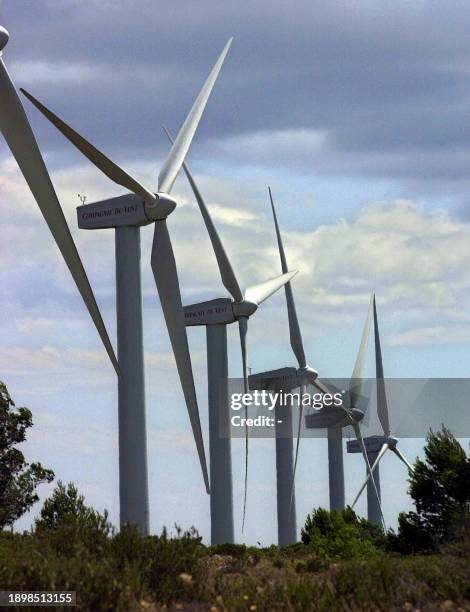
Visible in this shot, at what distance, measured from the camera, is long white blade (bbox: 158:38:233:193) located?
6444cm

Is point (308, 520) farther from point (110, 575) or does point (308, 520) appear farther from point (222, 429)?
point (110, 575)

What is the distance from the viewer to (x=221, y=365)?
88562 mm

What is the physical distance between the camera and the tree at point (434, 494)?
217 feet

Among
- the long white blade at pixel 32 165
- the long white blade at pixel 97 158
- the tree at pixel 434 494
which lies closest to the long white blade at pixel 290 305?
the tree at pixel 434 494

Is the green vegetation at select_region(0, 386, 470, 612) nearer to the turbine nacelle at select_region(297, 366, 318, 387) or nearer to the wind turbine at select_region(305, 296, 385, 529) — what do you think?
the turbine nacelle at select_region(297, 366, 318, 387)

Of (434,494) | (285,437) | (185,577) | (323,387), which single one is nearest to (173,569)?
(185,577)

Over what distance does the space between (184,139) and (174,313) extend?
11698 mm

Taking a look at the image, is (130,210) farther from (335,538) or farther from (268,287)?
(268,287)

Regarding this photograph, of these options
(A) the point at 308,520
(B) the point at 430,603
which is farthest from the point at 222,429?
(B) the point at 430,603

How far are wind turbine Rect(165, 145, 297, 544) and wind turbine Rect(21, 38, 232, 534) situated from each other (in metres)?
18.5

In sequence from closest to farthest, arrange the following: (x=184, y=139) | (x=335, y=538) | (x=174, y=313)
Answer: (x=174, y=313)
(x=184, y=139)
(x=335, y=538)

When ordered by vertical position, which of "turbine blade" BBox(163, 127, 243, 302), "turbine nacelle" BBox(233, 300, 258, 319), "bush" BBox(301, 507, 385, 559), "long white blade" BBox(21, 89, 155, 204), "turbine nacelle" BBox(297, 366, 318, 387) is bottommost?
"bush" BBox(301, 507, 385, 559)

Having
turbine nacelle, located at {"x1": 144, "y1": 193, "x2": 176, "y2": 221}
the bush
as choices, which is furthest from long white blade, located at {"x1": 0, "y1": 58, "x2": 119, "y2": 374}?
the bush

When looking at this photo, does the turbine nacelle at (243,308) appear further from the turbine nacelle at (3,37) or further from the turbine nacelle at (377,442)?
the turbine nacelle at (3,37)
